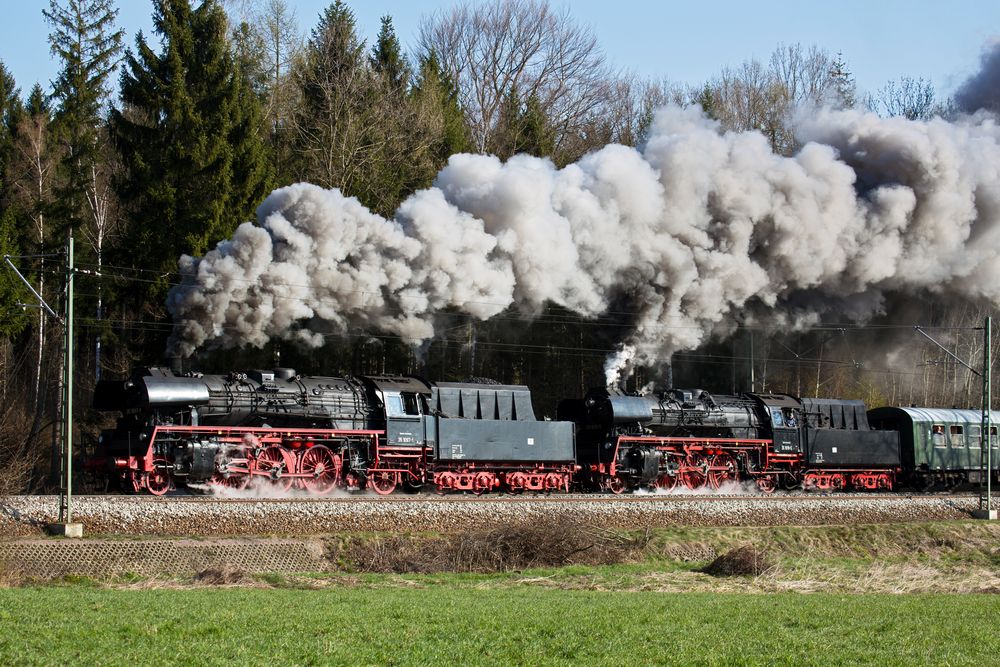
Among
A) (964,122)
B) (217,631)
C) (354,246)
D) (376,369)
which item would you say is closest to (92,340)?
(376,369)

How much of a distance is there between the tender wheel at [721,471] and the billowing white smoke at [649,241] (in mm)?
4399

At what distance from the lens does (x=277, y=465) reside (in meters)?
25.3

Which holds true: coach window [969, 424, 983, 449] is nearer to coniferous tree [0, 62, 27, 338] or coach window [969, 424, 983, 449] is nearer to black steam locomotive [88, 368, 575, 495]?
black steam locomotive [88, 368, 575, 495]

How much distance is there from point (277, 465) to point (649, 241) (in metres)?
14.5

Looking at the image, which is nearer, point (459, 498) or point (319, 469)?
point (459, 498)

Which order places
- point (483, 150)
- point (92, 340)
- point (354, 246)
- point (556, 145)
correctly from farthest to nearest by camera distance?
point (556, 145) → point (483, 150) → point (92, 340) → point (354, 246)

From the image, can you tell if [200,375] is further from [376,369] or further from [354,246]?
[376,369]

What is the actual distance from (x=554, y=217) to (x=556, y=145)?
22767 mm

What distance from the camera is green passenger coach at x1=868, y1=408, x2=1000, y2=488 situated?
3634 centimetres

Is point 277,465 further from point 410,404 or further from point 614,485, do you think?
point 614,485

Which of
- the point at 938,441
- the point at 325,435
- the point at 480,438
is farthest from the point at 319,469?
the point at 938,441

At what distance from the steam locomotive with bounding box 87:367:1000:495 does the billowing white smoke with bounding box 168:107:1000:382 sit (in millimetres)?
2009

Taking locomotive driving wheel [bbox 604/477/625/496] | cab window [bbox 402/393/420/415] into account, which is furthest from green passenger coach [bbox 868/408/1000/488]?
cab window [bbox 402/393/420/415]

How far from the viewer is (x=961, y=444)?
3762 centimetres
